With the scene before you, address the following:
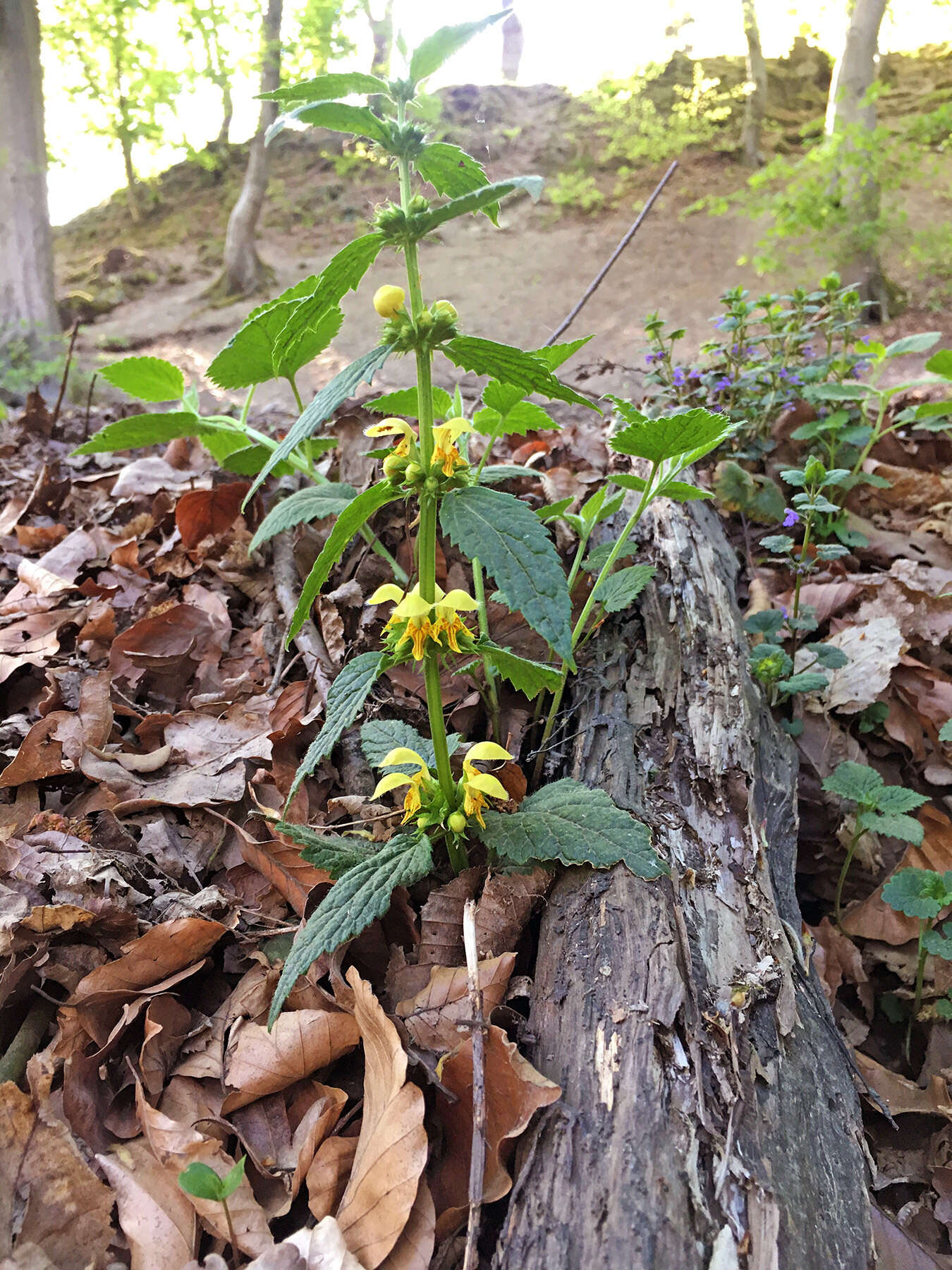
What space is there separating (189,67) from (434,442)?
45.2 ft

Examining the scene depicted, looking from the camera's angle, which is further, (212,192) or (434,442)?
(212,192)

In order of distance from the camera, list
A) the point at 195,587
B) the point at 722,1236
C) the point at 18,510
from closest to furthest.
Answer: the point at 722,1236
the point at 195,587
the point at 18,510

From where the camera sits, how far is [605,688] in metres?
1.76

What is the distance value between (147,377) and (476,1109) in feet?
7.16

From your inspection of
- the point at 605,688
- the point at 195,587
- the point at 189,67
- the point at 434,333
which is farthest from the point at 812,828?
the point at 189,67

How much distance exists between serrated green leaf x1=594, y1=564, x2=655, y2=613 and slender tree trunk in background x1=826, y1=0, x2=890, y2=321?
655cm

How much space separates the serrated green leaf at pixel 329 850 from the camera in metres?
1.32

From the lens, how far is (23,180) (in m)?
7.04

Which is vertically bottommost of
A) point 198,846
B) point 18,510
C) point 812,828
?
point 812,828

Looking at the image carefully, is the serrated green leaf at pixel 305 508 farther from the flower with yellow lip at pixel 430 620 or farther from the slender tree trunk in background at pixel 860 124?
the slender tree trunk in background at pixel 860 124

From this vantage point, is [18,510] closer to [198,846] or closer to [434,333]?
[198,846]

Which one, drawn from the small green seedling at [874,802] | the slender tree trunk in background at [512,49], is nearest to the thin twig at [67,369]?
the small green seedling at [874,802]

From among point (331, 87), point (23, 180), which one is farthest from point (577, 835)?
point (23, 180)

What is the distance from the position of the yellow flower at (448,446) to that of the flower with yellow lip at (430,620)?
206 mm
